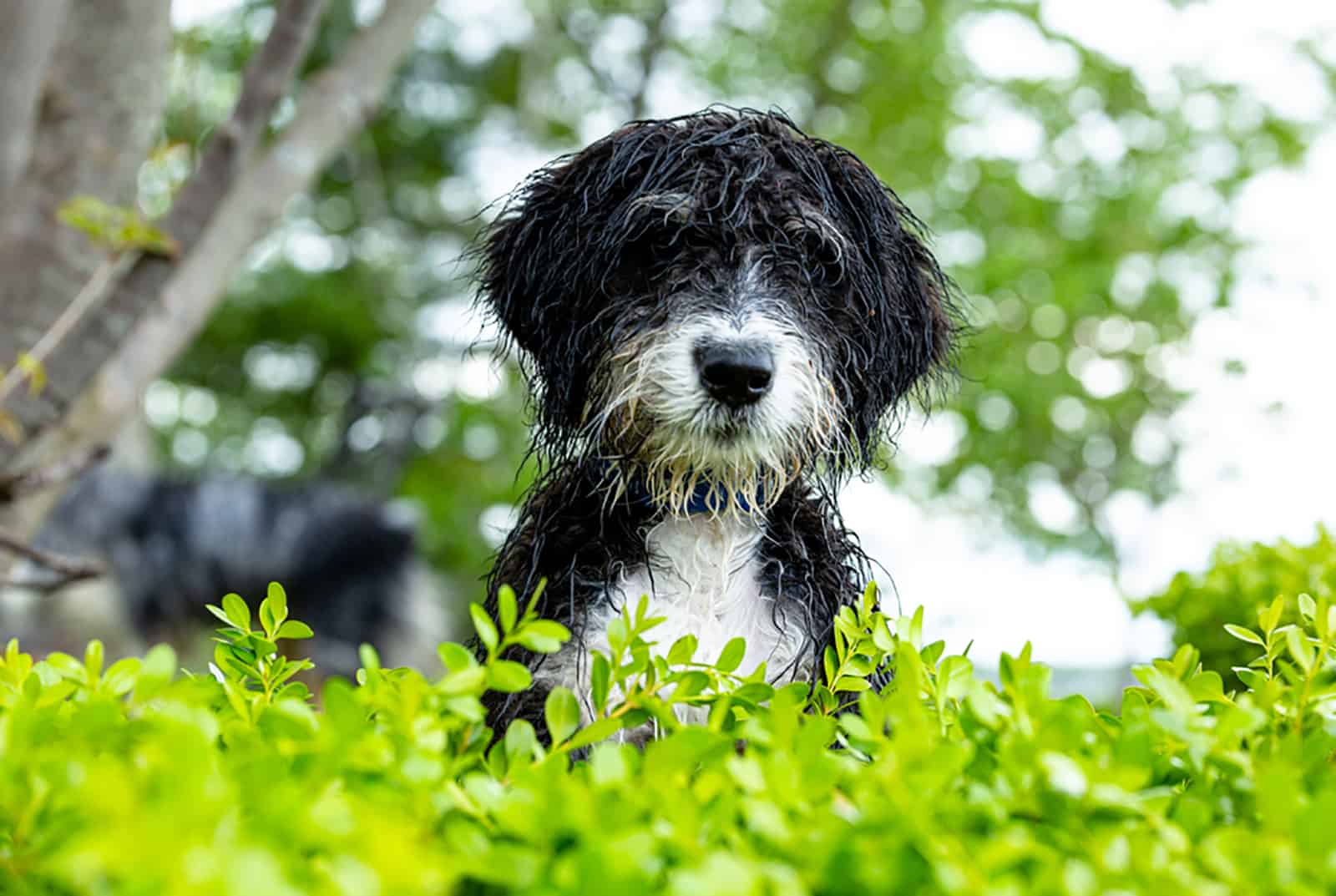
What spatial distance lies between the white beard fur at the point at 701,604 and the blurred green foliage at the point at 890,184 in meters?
11.0

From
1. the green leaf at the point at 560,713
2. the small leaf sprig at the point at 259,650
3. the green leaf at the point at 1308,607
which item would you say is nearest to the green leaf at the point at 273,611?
the small leaf sprig at the point at 259,650

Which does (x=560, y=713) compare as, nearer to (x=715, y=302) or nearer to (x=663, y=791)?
(x=663, y=791)

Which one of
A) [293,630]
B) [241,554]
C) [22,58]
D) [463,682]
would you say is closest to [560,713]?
[463,682]

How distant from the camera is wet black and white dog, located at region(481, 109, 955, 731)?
2.49m

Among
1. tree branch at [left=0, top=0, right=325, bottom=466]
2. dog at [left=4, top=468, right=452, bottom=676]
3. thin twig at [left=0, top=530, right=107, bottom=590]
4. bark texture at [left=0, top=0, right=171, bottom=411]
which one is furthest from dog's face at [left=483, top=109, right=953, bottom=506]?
dog at [left=4, top=468, right=452, bottom=676]

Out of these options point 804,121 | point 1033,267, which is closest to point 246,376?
point 804,121

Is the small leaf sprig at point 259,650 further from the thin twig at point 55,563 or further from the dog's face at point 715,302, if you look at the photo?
the thin twig at point 55,563

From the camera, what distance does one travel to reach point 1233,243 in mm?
15711

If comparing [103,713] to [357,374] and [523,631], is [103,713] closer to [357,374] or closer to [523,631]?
[523,631]

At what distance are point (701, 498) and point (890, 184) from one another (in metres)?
13.3

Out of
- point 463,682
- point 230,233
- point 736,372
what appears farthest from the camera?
point 230,233

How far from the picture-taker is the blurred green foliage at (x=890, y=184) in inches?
614

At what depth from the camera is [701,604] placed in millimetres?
2600

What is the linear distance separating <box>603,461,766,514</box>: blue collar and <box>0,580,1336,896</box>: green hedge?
2.50 ft
